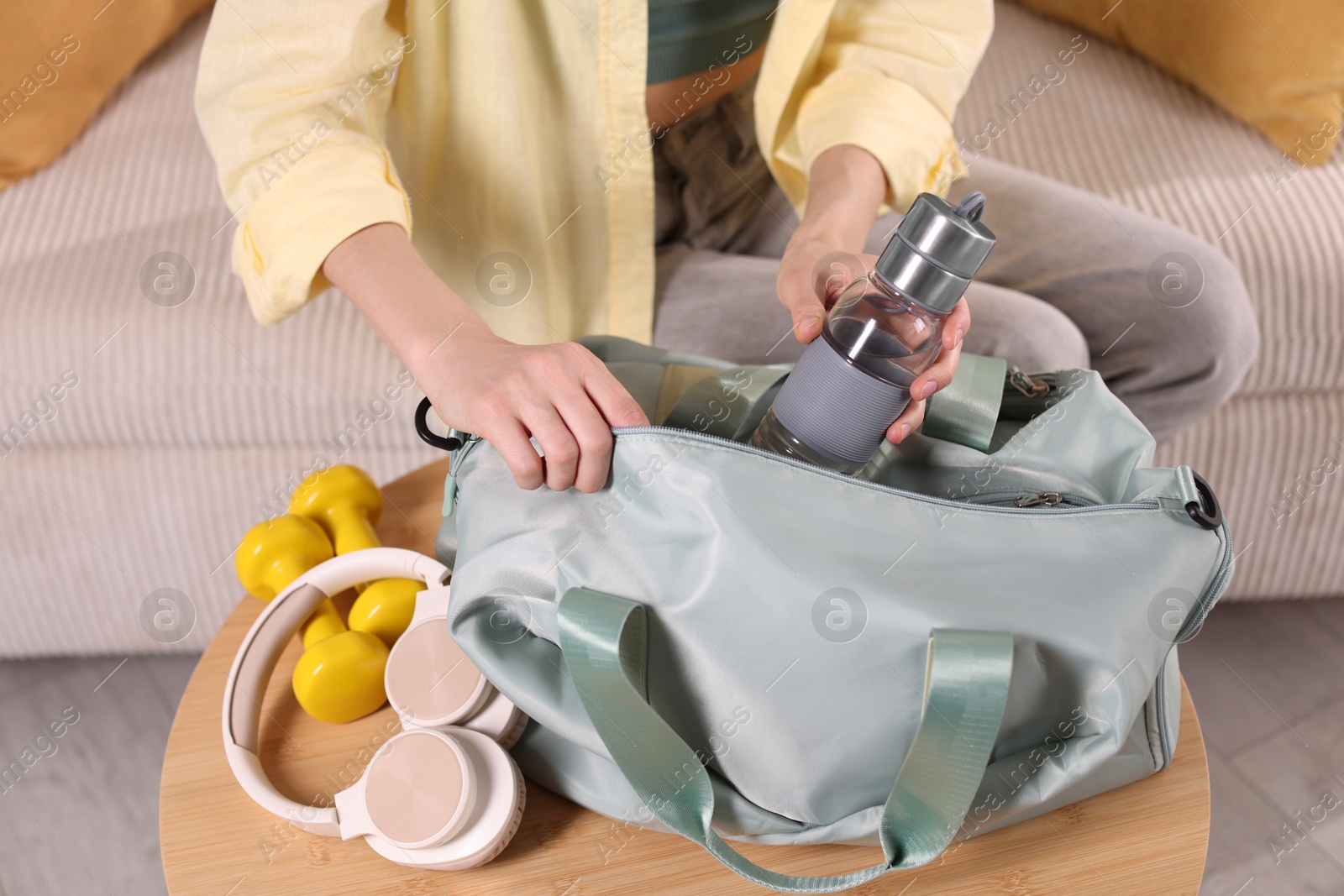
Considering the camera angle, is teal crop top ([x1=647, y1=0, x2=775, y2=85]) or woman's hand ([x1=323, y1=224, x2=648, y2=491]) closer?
woman's hand ([x1=323, y1=224, x2=648, y2=491])

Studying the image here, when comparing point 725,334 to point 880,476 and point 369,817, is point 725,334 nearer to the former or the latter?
point 880,476

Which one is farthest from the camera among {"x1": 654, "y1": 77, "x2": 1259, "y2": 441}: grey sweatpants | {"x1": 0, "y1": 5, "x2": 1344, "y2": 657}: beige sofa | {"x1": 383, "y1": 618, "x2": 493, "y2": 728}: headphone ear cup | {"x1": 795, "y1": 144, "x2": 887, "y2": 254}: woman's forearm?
{"x1": 0, "y1": 5, "x2": 1344, "y2": 657}: beige sofa

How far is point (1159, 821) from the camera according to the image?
18.4 inches

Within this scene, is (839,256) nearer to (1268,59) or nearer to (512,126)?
(512,126)

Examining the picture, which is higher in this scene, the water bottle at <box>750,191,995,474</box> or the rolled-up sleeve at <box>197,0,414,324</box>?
the water bottle at <box>750,191,995,474</box>

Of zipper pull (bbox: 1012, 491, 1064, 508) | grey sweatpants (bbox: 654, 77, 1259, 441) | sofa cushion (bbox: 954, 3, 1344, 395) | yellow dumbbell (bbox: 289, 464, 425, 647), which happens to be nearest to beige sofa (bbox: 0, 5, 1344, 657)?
sofa cushion (bbox: 954, 3, 1344, 395)

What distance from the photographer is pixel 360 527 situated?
601mm

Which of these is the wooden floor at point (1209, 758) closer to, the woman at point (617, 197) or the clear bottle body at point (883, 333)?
the woman at point (617, 197)

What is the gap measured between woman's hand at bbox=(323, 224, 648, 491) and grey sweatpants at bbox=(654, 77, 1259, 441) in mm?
311

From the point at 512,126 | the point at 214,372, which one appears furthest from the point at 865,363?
the point at 214,372

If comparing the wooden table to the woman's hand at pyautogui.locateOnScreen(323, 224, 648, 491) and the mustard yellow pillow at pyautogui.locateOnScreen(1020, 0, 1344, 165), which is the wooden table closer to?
the woman's hand at pyautogui.locateOnScreen(323, 224, 648, 491)

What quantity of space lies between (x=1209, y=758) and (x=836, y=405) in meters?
0.78

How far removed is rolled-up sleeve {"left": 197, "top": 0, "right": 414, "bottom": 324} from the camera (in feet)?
1.77

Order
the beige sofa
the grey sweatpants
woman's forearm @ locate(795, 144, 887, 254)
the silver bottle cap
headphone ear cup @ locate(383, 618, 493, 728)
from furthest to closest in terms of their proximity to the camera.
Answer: the beige sofa
the grey sweatpants
woman's forearm @ locate(795, 144, 887, 254)
headphone ear cup @ locate(383, 618, 493, 728)
the silver bottle cap
